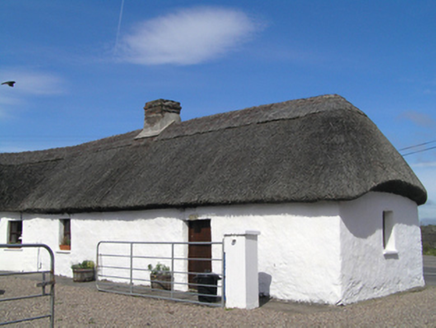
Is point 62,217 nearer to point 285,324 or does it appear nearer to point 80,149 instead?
point 80,149

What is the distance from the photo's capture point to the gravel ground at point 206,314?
26.2 ft

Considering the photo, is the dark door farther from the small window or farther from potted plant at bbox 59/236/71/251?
the small window

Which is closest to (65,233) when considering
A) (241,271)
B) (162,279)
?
(162,279)

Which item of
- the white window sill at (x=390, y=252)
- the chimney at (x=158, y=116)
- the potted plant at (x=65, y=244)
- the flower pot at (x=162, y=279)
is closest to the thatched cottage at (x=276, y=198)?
the white window sill at (x=390, y=252)

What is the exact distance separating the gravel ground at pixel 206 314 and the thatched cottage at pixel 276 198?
735 millimetres

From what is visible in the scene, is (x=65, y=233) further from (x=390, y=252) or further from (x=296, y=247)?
(x=390, y=252)

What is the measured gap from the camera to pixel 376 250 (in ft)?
35.2

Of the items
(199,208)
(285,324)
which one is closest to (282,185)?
(199,208)

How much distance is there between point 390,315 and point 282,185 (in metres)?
3.29

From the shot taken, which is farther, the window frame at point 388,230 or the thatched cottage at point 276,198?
the window frame at point 388,230

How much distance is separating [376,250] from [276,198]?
8.90 feet

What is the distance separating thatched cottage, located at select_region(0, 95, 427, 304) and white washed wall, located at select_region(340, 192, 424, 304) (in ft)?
0.09

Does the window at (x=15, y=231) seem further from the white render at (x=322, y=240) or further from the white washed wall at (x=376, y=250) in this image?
the white washed wall at (x=376, y=250)

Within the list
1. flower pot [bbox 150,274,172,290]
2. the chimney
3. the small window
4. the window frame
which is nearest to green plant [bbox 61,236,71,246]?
the small window
